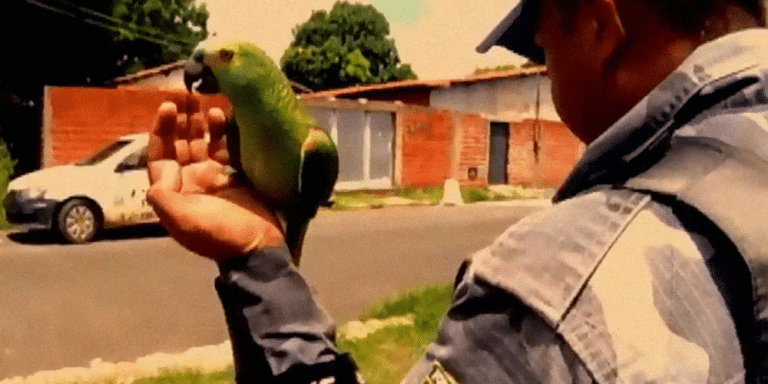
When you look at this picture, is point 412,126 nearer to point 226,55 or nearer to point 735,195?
point 226,55

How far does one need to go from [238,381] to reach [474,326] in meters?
0.70

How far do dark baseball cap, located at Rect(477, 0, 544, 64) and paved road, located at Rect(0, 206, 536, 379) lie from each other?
15.4 ft

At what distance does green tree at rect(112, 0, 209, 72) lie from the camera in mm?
22109

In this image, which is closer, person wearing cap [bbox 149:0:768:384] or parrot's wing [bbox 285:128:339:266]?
person wearing cap [bbox 149:0:768:384]

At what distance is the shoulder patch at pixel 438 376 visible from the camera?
89cm

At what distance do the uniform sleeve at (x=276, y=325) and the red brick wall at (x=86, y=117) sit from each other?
1429 centimetres

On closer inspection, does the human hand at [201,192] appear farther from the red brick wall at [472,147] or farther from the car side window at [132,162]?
the red brick wall at [472,147]

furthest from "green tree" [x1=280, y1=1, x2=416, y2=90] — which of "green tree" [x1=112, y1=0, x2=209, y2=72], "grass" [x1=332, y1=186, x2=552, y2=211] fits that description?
"grass" [x1=332, y1=186, x2=552, y2=211]

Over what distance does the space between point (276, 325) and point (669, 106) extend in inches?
27.6

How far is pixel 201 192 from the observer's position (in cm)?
159

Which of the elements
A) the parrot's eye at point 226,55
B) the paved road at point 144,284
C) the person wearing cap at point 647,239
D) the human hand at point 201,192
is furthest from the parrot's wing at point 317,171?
the paved road at point 144,284

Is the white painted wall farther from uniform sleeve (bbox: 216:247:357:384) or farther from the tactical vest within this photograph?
the tactical vest

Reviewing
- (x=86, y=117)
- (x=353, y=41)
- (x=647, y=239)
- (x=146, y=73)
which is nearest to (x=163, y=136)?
(x=647, y=239)

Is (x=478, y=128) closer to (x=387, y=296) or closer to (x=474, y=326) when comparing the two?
(x=387, y=296)
